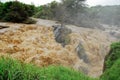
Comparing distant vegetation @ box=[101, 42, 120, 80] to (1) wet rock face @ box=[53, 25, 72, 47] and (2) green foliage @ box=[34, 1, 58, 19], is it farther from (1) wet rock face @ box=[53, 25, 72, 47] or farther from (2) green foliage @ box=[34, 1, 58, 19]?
(2) green foliage @ box=[34, 1, 58, 19]

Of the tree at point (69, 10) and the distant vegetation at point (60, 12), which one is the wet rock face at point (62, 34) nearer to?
the distant vegetation at point (60, 12)

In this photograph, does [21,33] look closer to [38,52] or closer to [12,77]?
[38,52]

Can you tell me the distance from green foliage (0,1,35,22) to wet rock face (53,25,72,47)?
1841mm

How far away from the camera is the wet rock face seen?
16.2m

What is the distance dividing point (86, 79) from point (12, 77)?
2721 mm

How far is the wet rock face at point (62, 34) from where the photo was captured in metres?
16.2

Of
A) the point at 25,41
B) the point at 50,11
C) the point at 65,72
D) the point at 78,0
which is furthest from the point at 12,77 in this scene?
the point at 78,0

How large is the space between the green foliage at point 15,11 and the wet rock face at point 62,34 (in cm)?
184

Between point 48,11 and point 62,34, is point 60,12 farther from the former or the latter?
point 62,34

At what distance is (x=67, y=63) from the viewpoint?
14367 mm

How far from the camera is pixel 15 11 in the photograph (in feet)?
56.7

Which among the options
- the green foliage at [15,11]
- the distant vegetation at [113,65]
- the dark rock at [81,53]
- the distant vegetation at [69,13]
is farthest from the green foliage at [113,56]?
the distant vegetation at [69,13]

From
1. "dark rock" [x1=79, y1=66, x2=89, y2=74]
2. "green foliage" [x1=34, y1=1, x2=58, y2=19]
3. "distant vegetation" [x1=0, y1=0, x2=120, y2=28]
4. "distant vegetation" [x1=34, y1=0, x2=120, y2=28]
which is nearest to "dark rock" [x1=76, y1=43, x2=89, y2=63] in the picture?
"dark rock" [x1=79, y1=66, x2=89, y2=74]

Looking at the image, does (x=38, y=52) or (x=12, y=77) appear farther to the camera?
(x=38, y=52)
